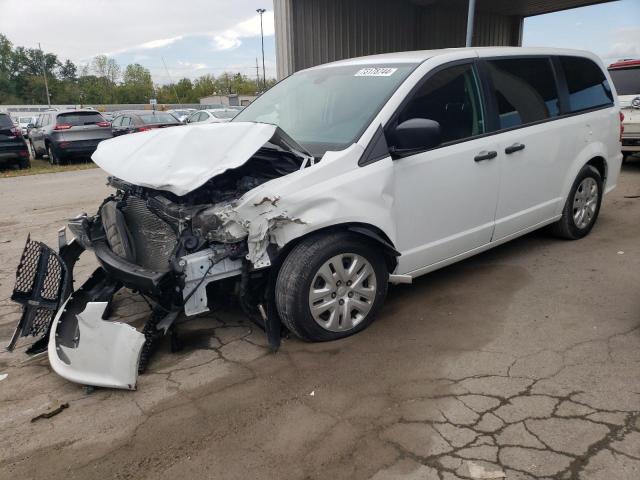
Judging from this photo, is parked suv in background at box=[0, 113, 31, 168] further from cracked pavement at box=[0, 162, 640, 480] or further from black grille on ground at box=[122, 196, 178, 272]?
black grille on ground at box=[122, 196, 178, 272]

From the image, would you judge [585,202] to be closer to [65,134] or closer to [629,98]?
[629,98]

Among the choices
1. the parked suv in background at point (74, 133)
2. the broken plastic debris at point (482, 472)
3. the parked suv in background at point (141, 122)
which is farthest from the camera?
the parked suv in background at point (141, 122)

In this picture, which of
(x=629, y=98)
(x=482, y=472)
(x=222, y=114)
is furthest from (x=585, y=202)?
(x=222, y=114)

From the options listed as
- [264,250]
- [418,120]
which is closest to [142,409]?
[264,250]

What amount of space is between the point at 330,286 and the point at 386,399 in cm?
81

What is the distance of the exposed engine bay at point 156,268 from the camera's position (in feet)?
10.1

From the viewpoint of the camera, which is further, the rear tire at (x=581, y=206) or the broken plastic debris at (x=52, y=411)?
the rear tire at (x=581, y=206)

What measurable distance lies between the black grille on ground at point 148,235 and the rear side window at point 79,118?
13.3m

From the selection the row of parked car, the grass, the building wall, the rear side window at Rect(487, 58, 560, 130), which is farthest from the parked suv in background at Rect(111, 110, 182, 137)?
the rear side window at Rect(487, 58, 560, 130)

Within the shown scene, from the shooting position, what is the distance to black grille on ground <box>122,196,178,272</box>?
342 cm

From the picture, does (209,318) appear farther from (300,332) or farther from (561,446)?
(561,446)

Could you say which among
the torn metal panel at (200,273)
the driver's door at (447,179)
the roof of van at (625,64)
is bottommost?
the torn metal panel at (200,273)

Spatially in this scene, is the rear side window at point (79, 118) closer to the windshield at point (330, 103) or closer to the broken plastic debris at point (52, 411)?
the windshield at point (330, 103)

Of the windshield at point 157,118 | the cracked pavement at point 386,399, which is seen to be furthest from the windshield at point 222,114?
the cracked pavement at point 386,399
